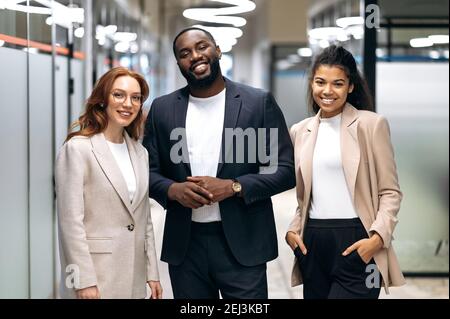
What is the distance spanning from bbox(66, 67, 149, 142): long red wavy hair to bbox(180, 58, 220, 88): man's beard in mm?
156

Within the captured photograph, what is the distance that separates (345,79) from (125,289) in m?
1.02

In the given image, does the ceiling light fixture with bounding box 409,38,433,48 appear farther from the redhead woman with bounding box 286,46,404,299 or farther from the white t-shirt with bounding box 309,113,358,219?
the white t-shirt with bounding box 309,113,358,219

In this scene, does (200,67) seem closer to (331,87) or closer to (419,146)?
(331,87)

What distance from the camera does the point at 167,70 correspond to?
286 centimetres

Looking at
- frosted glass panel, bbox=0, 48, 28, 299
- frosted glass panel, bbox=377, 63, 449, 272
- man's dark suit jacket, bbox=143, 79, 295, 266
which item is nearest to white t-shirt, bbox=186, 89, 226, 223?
man's dark suit jacket, bbox=143, 79, 295, 266

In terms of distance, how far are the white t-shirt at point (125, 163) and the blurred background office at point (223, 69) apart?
207 mm

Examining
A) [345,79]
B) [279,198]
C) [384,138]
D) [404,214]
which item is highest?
[345,79]

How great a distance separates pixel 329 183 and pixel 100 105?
80cm

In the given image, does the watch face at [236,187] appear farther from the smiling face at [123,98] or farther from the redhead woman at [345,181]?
the smiling face at [123,98]

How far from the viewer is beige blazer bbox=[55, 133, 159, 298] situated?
2396 millimetres

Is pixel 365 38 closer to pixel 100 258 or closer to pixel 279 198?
pixel 279 198

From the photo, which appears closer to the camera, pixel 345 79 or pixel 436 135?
pixel 345 79

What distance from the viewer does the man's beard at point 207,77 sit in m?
2.55

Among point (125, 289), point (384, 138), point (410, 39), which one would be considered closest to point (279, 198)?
point (384, 138)
